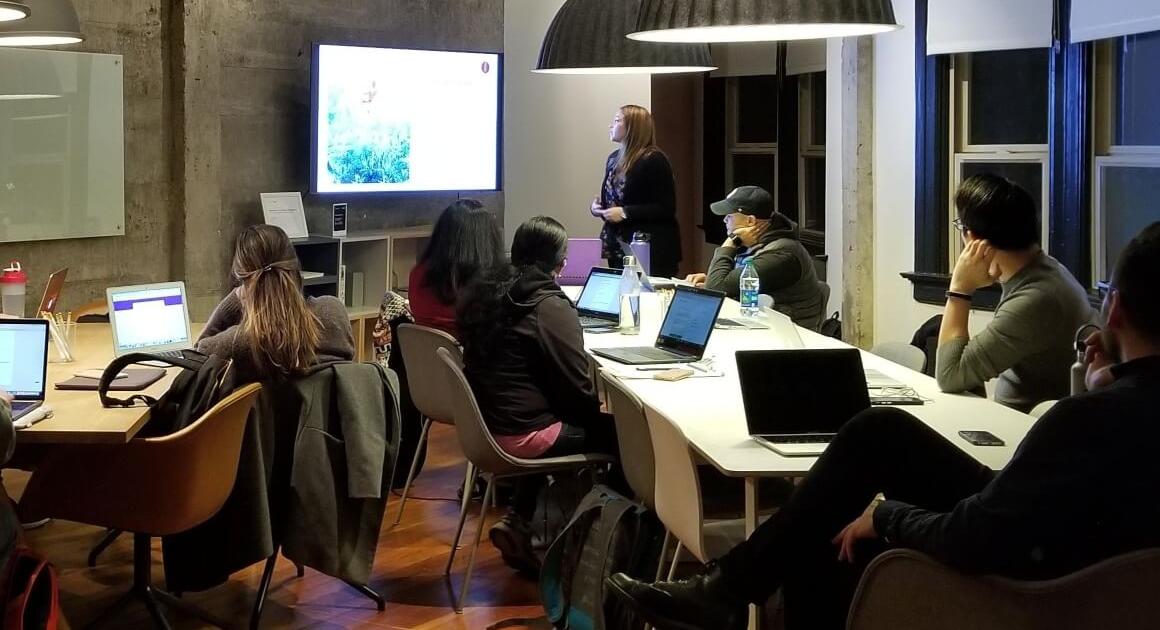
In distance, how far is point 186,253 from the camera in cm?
650

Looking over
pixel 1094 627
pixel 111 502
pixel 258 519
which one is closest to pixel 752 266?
pixel 258 519

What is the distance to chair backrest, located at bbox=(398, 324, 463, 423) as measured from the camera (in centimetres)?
440

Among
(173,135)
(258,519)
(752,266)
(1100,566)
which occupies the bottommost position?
(258,519)

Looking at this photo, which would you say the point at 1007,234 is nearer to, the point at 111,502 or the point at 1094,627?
the point at 1094,627

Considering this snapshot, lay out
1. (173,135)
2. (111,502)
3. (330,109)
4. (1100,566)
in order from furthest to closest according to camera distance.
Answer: (330,109) → (173,135) → (111,502) → (1100,566)

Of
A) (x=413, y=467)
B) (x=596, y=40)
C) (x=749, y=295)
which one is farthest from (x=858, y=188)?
(x=413, y=467)

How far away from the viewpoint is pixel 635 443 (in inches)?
133

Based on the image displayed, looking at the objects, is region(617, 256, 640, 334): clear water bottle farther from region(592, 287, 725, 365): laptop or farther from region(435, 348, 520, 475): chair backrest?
region(435, 348, 520, 475): chair backrest

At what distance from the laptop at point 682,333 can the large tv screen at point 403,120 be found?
3290 mm

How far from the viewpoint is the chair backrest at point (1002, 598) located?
6.02ft

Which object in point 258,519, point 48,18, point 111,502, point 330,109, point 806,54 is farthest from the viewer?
point 806,54

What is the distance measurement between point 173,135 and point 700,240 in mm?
4848

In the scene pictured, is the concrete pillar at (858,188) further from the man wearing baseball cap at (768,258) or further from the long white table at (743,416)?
the long white table at (743,416)

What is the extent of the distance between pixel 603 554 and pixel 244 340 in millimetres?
1219
